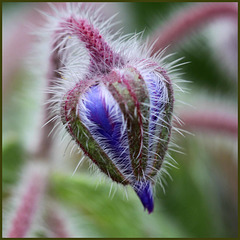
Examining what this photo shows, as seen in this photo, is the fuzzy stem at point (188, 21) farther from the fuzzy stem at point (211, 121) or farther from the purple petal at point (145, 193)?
the purple petal at point (145, 193)

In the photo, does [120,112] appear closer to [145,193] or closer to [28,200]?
[145,193]

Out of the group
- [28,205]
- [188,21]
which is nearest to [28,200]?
[28,205]

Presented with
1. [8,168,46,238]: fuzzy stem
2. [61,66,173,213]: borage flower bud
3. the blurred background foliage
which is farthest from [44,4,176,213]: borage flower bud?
the blurred background foliage

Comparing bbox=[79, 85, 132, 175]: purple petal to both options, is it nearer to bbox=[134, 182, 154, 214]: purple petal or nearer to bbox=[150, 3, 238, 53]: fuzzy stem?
bbox=[134, 182, 154, 214]: purple petal

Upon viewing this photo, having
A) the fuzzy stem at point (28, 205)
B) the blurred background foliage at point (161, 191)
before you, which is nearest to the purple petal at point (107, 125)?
the fuzzy stem at point (28, 205)

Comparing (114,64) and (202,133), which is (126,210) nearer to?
(202,133)

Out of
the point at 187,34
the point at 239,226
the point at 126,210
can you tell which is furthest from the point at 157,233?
the point at 187,34
